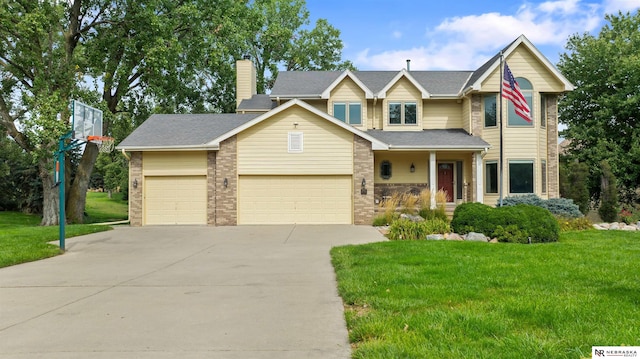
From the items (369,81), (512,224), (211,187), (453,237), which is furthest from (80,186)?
(512,224)

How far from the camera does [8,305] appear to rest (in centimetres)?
609

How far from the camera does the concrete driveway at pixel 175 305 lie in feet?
14.3

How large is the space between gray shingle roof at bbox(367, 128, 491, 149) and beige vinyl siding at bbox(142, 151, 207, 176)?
8139mm

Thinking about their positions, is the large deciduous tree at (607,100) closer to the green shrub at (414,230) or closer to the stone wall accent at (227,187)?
the green shrub at (414,230)

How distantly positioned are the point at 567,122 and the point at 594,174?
4.53 meters

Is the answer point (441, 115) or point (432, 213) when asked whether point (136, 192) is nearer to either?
point (432, 213)

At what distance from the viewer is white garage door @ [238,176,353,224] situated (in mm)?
18688

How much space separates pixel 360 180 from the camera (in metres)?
18.5

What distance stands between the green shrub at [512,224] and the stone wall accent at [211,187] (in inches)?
402

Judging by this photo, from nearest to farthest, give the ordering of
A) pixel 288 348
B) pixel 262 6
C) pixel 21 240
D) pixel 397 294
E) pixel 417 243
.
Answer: pixel 288 348, pixel 397 294, pixel 417 243, pixel 21 240, pixel 262 6

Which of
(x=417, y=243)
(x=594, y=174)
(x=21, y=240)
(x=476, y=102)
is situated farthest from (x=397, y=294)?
(x=594, y=174)

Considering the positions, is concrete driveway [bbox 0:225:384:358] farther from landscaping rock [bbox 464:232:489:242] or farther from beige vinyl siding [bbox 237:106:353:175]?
beige vinyl siding [bbox 237:106:353:175]

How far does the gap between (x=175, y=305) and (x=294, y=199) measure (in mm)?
12905

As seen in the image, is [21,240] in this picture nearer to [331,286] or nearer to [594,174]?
[331,286]
